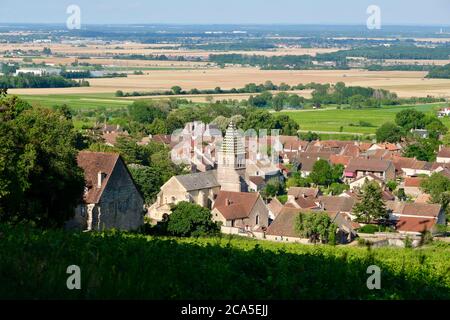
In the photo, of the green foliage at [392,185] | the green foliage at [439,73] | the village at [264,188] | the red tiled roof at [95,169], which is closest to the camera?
the red tiled roof at [95,169]

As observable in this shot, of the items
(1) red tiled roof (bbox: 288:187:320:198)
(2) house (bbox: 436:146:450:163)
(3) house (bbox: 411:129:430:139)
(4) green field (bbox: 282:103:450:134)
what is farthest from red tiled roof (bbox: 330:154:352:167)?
(4) green field (bbox: 282:103:450:134)

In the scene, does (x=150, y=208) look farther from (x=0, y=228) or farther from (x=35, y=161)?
(x=0, y=228)

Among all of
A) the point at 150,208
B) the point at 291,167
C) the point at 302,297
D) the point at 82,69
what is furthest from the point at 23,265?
the point at 82,69

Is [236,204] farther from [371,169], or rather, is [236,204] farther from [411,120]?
[411,120]

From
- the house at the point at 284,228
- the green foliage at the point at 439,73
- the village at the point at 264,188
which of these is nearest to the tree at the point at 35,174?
the village at the point at 264,188

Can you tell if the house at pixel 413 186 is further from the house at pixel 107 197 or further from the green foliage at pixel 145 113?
the green foliage at pixel 145 113

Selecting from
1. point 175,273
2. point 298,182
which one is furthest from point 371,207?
point 175,273
